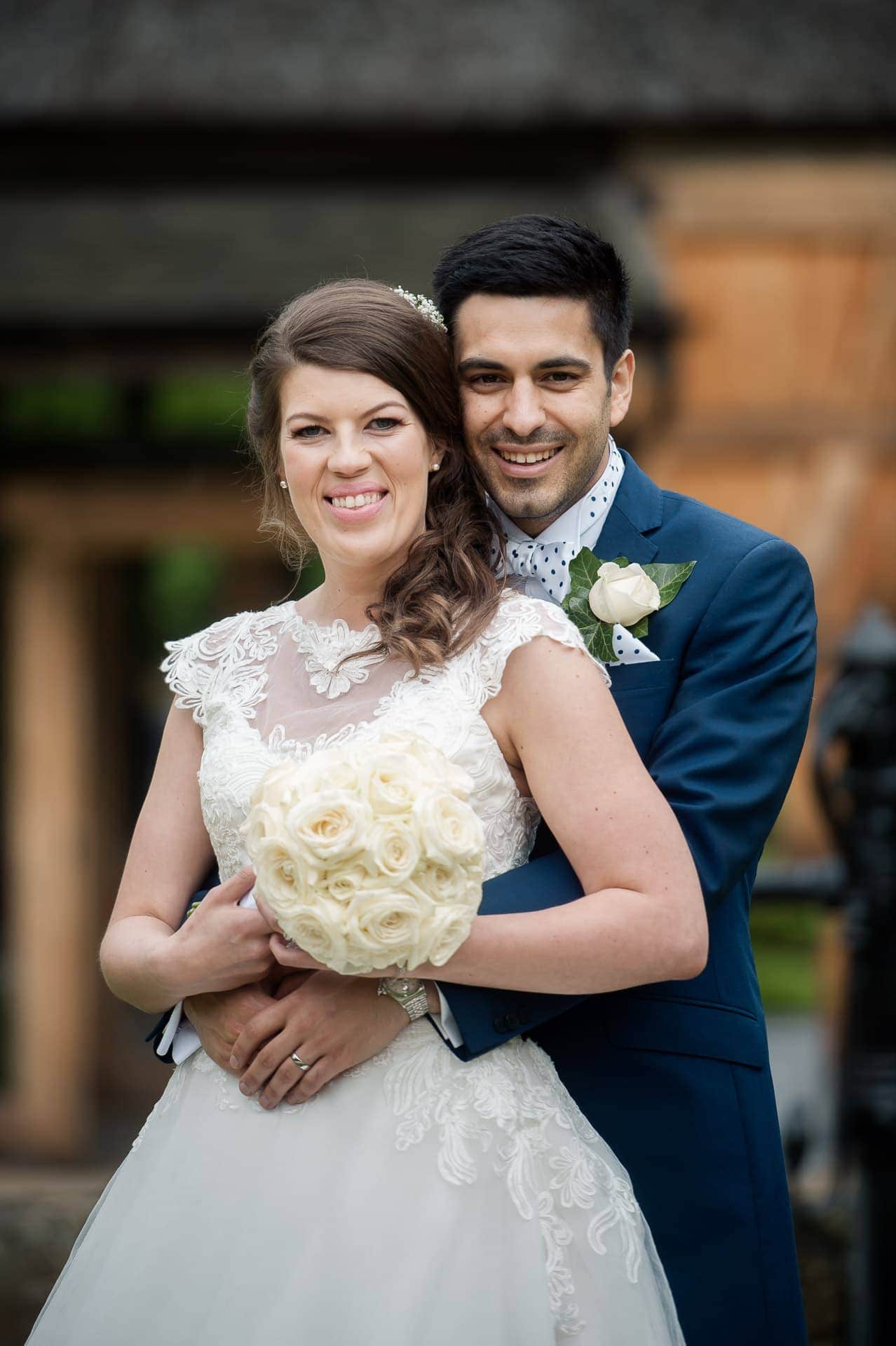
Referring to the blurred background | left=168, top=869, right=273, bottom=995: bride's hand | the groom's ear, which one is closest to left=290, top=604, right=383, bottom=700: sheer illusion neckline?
left=168, top=869, right=273, bottom=995: bride's hand

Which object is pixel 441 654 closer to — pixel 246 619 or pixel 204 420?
pixel 246 619

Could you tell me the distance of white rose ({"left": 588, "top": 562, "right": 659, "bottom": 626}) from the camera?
2.50 m

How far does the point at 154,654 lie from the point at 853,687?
6.74 meters

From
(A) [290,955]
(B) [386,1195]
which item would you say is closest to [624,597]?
(A) [290,955]

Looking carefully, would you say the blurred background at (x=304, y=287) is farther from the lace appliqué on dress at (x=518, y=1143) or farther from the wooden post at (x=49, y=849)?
the lace appliqué on dress at (x=518, y=1143)

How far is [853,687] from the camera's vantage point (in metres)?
3.98

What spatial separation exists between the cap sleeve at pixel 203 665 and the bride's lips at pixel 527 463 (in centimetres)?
56

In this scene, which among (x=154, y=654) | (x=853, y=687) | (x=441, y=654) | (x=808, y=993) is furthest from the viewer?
(x=154, y=654)

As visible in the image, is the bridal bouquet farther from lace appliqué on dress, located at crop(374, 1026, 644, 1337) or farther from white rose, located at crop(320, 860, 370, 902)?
lace appliqué on dress, located at crop(374, 1026, 644, 1337)

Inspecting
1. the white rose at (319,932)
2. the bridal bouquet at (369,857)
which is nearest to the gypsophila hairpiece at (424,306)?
the bridal bouquet at (369,857)

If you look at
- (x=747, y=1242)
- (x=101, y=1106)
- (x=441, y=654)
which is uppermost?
(x=441, y=654)

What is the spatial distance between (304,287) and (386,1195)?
549cm

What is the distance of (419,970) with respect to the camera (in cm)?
224

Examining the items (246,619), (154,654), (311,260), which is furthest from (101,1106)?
(246,619)
